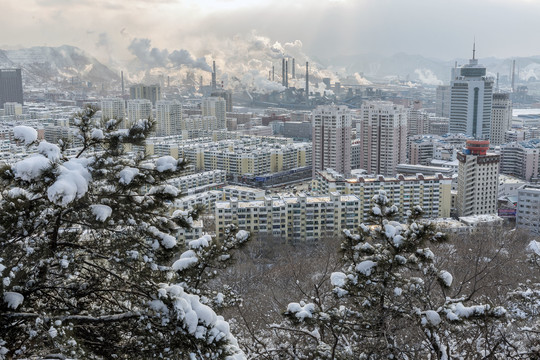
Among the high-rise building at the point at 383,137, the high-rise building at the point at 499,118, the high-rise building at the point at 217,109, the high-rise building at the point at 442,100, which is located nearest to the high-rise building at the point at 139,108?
the high-rise building at the point at 217,109

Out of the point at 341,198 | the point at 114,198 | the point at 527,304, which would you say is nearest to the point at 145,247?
the point at 114,198

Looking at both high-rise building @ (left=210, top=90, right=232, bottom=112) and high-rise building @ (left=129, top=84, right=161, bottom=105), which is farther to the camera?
high-rise building @ (left=210, top=90, right=232, bottom=112)

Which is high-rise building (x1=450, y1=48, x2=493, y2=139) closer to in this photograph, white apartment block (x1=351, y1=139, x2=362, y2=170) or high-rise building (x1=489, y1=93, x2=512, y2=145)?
high-rise building (x1=489, y1=93, x2=512, y2=145)

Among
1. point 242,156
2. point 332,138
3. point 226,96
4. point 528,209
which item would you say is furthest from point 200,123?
point 528,209

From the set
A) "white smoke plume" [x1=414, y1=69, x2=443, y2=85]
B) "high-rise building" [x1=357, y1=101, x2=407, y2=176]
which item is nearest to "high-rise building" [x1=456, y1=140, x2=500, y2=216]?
"high-rise building" [x1=357, y1=101, x2=407, y2=176]

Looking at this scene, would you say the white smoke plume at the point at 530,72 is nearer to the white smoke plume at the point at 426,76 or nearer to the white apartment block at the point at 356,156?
the white smoke plume at the point at 426,76

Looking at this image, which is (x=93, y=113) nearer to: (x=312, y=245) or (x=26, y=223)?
(x=26, y=223)
